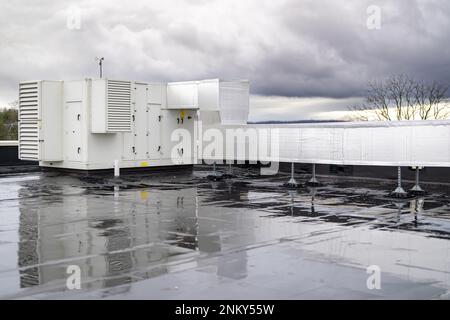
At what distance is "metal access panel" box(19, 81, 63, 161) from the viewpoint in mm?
20016

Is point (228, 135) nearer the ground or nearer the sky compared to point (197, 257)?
nearer the sky

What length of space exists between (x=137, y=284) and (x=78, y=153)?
14173mm

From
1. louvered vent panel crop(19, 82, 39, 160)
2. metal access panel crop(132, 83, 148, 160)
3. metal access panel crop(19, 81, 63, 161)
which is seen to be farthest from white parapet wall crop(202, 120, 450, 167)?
louvered vent panel crop(19, 82, 39, 160)

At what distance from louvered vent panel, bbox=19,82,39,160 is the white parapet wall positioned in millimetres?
6183

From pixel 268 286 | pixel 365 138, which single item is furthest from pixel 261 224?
pixel 365 138

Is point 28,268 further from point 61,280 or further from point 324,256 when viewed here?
point 324,256

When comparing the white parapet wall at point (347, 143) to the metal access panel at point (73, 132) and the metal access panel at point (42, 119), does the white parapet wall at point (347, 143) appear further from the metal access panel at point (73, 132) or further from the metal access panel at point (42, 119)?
the metal access panel at point (42, 119)

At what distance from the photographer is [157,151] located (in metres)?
21.4

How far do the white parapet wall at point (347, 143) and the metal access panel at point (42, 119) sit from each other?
5.51m

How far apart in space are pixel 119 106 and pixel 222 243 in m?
11.9

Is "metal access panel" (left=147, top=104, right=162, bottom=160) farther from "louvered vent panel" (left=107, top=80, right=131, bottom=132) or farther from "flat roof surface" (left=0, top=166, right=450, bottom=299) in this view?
"flat roof surface" (left=0, top=166, right=450, bottom=299)

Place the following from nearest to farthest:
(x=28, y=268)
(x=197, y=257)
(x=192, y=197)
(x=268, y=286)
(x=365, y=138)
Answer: (x=268, y=286), (x=28, y=268), (x=197, y=257), (x=192, y=197), (x=365, y=138)

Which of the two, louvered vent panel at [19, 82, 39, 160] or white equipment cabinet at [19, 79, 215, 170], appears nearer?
white equipment cabinet at [19, 79, 215, 170]

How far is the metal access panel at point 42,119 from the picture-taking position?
20.0 m
